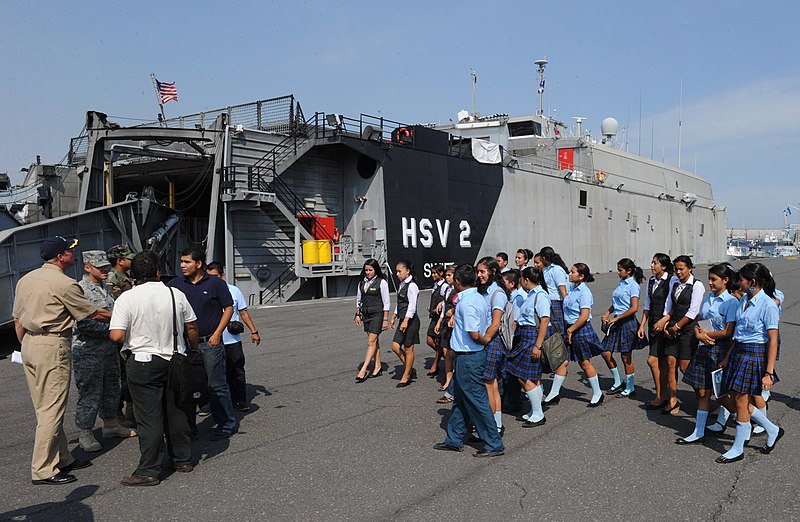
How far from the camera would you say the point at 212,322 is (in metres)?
6.53

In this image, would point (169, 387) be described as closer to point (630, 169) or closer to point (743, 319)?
point (743, 319)

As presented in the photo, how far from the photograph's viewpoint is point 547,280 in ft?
26.1

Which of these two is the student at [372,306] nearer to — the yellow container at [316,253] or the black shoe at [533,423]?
the black shoe at [533,423]

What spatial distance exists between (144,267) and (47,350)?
95 cm

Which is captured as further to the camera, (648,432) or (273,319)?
(273,319)

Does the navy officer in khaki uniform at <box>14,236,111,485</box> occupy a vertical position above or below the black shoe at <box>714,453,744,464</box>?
above

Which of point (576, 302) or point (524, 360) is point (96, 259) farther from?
point (576, 302)

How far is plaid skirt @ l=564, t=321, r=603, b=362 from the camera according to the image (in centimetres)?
749

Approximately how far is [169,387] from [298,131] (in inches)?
690

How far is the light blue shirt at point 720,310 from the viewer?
5858 millimetres

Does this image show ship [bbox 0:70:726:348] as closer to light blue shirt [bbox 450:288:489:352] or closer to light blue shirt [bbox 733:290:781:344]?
light blue shirt [bbox 450:288:489:352]

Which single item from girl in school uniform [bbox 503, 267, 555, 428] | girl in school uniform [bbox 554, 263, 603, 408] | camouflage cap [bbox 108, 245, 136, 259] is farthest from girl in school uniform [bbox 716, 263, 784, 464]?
camouflage cap [bbox 108, 245, 136, 259]

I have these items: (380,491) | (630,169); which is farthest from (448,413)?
(630,169)

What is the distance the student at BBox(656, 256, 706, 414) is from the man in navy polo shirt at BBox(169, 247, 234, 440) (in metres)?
4.46
